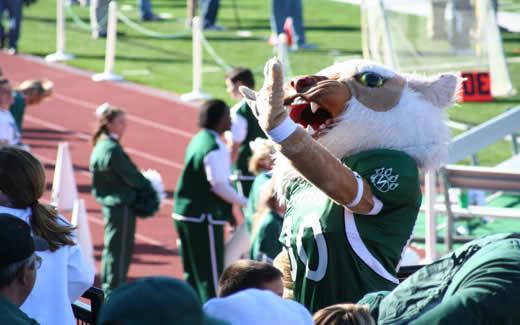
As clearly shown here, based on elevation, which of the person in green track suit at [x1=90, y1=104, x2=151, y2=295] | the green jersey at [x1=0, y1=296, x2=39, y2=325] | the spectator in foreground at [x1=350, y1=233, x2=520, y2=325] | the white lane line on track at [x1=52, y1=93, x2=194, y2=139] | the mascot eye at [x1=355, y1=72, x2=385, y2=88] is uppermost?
the mascot eye at [x1=355, y1=72, x2=385, y2=88]

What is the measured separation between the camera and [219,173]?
7.73 metres

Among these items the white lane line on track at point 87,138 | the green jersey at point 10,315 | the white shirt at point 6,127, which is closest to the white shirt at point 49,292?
the green jersey at point 10,315

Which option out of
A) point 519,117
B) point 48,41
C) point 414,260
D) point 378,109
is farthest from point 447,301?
point 48,41

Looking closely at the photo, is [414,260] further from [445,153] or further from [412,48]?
[412,48]

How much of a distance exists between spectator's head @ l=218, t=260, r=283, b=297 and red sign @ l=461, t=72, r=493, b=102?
929 cm

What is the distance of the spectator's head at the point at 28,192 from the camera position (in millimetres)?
4035

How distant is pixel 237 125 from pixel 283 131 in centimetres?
476

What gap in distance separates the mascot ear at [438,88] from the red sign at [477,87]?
8.01 m

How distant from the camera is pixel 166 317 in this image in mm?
2322

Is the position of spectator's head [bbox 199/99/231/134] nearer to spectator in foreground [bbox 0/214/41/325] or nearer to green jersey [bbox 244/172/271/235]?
green jersey [bbox 244/172/271/235]

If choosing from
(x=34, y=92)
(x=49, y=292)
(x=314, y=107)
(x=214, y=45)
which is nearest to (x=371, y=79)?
(x=314, y=107)

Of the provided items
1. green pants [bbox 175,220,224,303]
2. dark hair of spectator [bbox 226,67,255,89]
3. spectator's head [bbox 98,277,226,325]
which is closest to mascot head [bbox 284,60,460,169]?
spectator's head [bbox 98,277,226,325]

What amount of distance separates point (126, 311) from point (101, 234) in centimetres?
813

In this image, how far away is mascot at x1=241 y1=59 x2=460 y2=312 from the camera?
4305 millimetres
